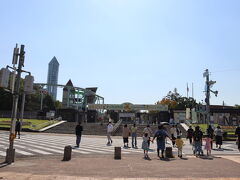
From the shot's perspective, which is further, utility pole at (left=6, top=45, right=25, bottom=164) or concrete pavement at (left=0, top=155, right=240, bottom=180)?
utility pole at (left=6, top=45, right=25, bottom=164)

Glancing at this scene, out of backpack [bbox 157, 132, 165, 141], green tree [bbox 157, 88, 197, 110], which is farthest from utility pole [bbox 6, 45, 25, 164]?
green tree [bbox 157, 88, 197, 110]

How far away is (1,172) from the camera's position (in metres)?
7.22

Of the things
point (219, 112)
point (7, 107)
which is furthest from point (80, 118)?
point (219, 112)

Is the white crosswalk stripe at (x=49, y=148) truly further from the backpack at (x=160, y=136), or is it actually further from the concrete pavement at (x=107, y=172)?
the concrete pavement at (x=107, y=172)

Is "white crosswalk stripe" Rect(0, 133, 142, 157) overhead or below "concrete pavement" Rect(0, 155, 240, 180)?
below

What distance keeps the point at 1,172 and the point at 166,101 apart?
84.5 m

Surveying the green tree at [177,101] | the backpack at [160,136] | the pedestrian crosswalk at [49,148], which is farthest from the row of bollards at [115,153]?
the green tree at [177,101]

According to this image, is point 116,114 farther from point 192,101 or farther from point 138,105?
point 192,101

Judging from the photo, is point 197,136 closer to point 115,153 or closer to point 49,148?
point 115,153

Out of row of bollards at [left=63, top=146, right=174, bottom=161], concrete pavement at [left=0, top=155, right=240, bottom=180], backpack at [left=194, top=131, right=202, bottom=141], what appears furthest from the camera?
backpack at [left=194, top=131, right=202, bottom=141]

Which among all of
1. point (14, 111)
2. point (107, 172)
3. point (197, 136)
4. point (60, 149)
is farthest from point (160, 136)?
point (14, 111)

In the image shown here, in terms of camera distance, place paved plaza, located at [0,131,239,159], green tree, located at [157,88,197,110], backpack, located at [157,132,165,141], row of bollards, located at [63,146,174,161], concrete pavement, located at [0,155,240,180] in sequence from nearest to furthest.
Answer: concrete pavement, located at [0,155,240,180] < row of bollards, located at [63,146,174,161] < backpack, located at [157,132,165,141] < paved plaza, located at [0,131,239,159] < green tree, located at [157,88,197,110]

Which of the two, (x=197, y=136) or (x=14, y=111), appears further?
(x=197, y=136)

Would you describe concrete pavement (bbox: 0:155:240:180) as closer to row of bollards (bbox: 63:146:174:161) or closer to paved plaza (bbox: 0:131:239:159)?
row of bollards (bbox: 63:146:174:161)
